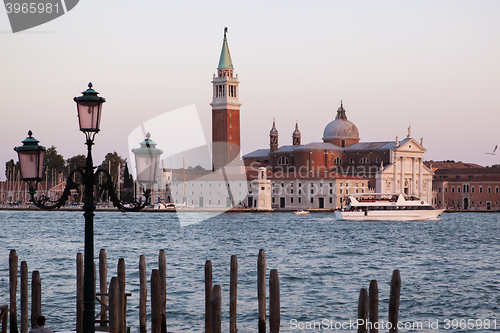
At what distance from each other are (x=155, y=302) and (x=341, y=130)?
71564mm

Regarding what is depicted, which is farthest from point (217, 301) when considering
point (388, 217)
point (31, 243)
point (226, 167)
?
point (226, 167)

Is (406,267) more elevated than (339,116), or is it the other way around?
(339,116)

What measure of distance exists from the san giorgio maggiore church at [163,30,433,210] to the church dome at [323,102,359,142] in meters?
0.12

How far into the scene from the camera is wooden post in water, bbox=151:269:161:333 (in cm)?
963

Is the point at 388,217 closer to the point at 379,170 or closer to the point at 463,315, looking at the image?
the point at 379,170

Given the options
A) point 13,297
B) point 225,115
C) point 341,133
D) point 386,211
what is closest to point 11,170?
point 225,115

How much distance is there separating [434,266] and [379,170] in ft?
176

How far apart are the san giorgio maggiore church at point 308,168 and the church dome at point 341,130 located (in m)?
0.12

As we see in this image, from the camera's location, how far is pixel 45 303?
46.3 ft

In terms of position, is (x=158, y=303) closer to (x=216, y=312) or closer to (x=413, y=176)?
(x=216, y=312)

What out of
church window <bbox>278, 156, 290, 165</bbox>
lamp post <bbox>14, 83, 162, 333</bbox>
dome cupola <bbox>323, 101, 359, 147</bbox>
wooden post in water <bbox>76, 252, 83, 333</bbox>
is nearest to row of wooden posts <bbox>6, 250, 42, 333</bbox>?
wooden post in water <bbox>76, 252, 83, 333</bbox>

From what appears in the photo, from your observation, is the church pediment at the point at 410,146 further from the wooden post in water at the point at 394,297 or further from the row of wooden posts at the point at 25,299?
the wooden post in water at the point at 394,297

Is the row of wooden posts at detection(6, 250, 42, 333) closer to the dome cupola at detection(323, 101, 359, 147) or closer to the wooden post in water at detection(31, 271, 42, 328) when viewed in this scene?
the wooden post in water at detection(31, 271, 42, 328)

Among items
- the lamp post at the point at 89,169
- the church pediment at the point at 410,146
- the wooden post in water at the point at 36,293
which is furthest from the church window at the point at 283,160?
the lamp post at the point at 89,169
